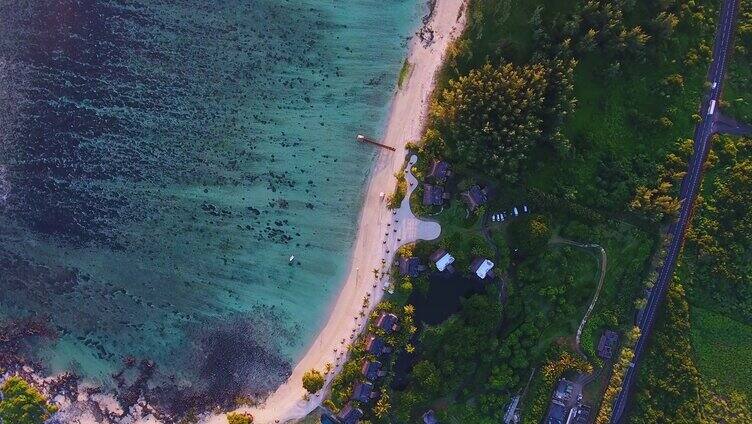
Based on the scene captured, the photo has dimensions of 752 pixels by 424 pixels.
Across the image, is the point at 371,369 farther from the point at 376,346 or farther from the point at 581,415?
the point at 581,415

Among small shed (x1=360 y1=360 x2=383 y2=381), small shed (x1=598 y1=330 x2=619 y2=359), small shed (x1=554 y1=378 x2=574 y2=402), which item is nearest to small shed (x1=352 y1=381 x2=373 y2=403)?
small shed (x1=360 y1=360 x2=383 y2=381)

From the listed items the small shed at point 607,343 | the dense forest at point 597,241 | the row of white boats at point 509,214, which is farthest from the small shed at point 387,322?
the small shed at point 607,343

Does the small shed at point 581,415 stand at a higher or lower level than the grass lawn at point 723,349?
lower

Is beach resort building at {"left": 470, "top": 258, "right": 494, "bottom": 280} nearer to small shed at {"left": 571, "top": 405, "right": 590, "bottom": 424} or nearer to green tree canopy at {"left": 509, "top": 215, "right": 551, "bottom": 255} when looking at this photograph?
green tree canopy at {"left": 509, "top": 215, "right": 551, "bottom": 255}


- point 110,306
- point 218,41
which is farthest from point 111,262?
point 218,41

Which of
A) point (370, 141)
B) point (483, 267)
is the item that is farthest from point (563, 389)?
point (370, 141)

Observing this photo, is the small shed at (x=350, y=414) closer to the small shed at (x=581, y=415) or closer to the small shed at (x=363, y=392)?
the small shed at (x=363, y=392)
